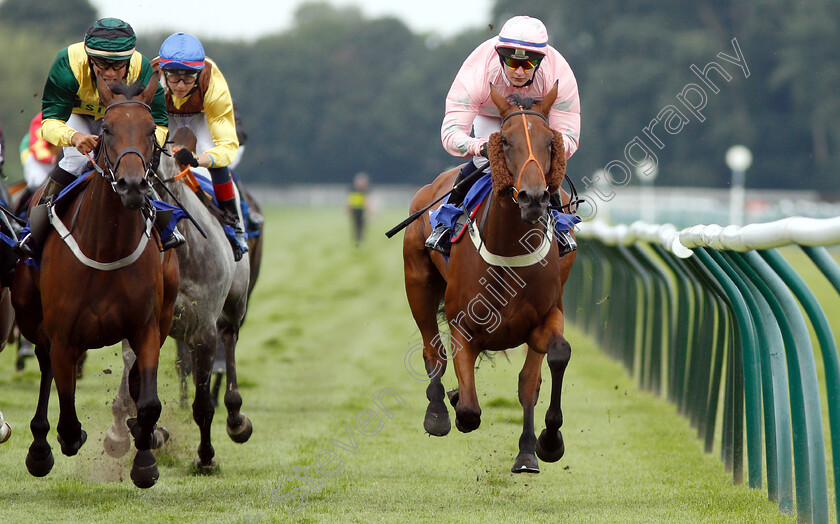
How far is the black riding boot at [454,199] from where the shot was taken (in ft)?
18.3

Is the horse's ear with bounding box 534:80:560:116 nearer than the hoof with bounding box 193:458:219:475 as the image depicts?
Yes

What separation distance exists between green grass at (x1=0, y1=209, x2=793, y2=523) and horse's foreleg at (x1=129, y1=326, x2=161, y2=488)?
140 millimetres

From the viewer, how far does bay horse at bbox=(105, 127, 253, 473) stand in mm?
5879

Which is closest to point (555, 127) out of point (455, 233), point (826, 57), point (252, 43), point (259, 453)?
point (455, 233)

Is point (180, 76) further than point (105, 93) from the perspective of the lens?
Yes

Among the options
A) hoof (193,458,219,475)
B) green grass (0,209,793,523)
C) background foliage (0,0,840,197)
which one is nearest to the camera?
green grass (0,209,793,523)

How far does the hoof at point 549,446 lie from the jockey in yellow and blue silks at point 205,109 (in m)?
2.23

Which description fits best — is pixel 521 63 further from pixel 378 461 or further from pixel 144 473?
pixel 144 473

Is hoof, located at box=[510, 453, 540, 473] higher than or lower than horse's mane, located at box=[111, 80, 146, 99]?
lower

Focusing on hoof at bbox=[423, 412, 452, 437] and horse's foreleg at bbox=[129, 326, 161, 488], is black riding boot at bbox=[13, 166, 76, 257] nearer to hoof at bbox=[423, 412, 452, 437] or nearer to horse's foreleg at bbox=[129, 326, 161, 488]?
horse's foreleg at bbox=[129, 326, 161, 488]

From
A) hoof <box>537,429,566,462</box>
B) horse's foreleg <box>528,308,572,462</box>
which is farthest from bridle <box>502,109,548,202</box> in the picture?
hoof <box>537,429,566,462</box>

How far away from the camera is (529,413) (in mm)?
5246

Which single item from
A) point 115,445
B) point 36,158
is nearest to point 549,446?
point 115,445

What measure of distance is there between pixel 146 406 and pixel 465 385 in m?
1.40
